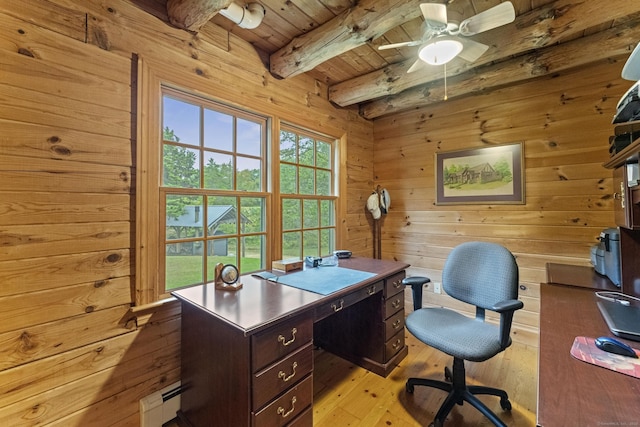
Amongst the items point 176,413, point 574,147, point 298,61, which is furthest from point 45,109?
point 574,147

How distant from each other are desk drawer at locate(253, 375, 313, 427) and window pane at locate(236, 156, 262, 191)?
1.40 metres

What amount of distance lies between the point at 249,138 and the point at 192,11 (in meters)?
0.85

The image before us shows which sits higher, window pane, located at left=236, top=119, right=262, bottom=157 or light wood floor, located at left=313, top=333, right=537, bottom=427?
window pane, located at left=236, top=119, right=262, bottom=157

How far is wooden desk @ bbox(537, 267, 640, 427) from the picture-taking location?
646mm

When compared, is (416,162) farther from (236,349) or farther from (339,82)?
(236,349)

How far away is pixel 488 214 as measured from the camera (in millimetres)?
2760

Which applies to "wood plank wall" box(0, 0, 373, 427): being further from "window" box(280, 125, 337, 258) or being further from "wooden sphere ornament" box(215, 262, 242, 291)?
"window" box(280, 125, 337, 258)

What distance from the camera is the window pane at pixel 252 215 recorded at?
83.4 inches

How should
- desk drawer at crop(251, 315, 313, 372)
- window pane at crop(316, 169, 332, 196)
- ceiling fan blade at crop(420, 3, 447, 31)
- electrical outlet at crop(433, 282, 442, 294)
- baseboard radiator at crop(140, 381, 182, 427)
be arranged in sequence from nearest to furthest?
desk drawer at crop(251, 315, 313, 372) → ceiling fan blade at crop(420, 3, 447, 31) → baseboard radiator at crop(140, 381, 182, 427) → window pane at crop(316, 169, 332, 196) → electrical outlet at crop(433, 282, 442, 294)

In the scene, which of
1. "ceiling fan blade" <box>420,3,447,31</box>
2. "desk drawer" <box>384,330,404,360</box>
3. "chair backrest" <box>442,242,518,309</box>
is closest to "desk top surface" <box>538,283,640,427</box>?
"chair backrest" <box>442,242,518,309</box>

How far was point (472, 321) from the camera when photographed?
1.81 metres

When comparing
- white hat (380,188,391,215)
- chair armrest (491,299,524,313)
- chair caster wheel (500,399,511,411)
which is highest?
white hat (380,188,391,215)

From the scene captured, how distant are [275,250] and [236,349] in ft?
3.65

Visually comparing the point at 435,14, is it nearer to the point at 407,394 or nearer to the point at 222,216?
the point at 222,216
